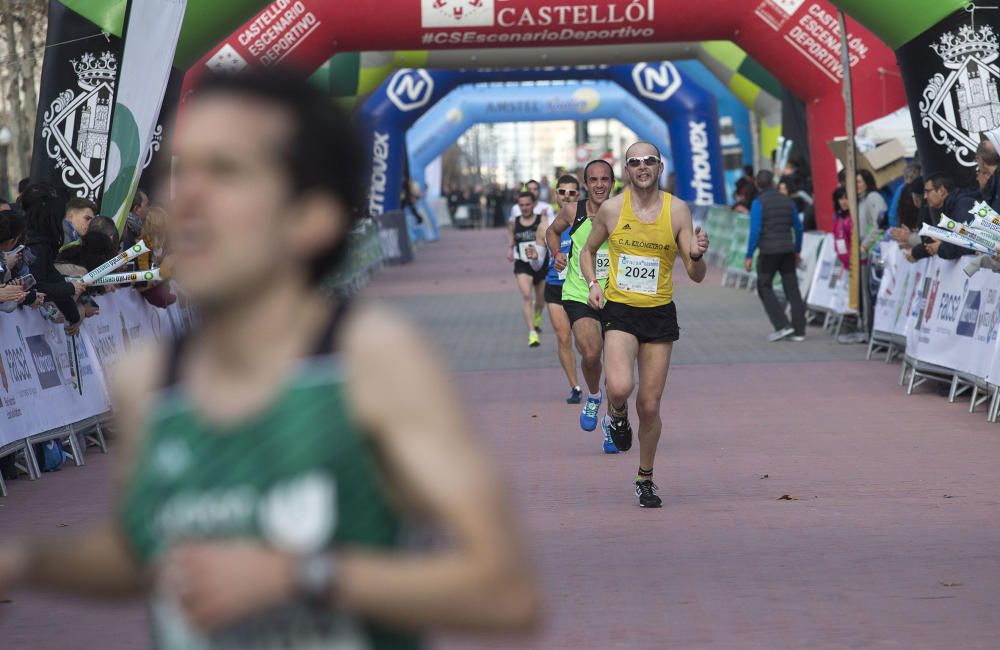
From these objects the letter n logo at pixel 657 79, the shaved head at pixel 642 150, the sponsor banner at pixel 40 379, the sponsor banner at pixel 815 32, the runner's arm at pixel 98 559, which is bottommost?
the sponsor banner at pixel 40 379

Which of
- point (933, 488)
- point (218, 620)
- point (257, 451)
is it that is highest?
point (257, 451)

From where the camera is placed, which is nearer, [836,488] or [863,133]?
[836,488]

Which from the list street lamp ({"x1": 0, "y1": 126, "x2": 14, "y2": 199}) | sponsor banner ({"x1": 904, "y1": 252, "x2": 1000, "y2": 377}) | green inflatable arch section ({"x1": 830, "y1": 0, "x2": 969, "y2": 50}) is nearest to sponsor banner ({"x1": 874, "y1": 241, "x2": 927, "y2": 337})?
sponsor banner ({"x1": 904, "y1": 252, "x2": 1000, "y2": 377})

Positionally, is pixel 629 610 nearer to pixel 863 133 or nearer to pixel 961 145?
pixel 961 145

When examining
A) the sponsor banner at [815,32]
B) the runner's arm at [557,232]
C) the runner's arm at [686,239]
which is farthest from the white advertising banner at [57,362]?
the sponsor banner at [815,32]

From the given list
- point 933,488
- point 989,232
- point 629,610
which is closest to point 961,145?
point 989,232

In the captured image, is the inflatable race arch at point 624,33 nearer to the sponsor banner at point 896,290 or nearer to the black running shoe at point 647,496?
the sponsor banner at point 896,290

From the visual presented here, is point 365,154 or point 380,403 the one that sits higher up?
point 365,154

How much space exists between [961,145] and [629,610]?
9.72 metres

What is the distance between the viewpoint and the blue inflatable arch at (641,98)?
113 feet

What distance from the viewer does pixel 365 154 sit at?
2168 mm

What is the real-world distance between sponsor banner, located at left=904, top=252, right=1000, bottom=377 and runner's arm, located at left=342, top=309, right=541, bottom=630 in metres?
10.6

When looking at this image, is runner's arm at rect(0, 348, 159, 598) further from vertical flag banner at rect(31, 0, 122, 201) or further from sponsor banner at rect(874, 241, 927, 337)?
sponsor banner at rect(874, 241, 927, 337)

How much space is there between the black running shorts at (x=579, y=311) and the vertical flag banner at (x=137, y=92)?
3.84 m
